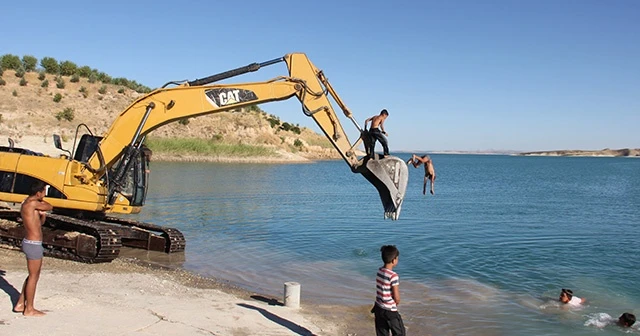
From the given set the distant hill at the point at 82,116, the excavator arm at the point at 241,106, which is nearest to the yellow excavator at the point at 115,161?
the excavator arm at the point at 241,106

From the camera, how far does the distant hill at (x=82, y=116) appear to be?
56.8 metres

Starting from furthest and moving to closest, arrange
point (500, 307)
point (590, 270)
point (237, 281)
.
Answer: point (590, 270) → point (237, 281) → point (500, 307)

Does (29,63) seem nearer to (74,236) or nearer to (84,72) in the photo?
(84,72)

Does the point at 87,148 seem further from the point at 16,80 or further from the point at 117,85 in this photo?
the point at 117,85

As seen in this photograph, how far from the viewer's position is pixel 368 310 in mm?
10766

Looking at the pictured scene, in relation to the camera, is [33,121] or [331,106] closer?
[331,106]

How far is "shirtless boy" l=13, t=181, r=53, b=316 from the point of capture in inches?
316

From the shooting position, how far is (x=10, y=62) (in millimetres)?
72875

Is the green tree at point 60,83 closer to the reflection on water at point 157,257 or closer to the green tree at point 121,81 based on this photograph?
the green tree at point 121,81

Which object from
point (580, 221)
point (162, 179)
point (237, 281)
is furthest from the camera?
point (162, 179)

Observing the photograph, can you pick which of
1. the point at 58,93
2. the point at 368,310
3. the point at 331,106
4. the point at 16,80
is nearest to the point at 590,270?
the point at 368,310

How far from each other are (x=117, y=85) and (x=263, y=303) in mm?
73240

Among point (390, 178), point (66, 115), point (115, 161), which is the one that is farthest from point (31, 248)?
point (66, 115)

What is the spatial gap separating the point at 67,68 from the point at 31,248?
76835 mm
